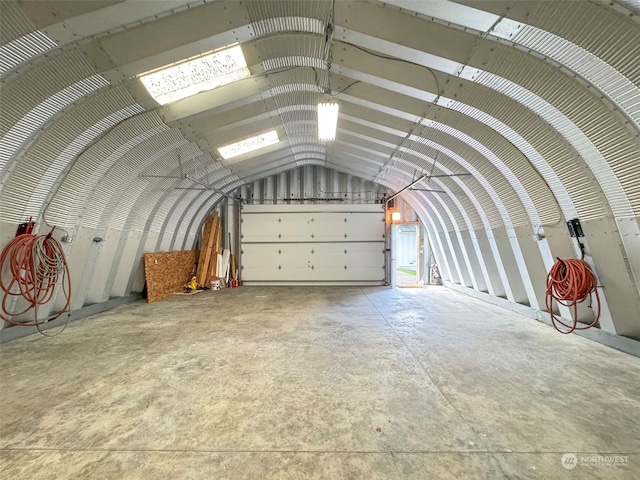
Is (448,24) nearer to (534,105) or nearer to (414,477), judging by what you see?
(534,105)

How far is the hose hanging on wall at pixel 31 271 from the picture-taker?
358cm

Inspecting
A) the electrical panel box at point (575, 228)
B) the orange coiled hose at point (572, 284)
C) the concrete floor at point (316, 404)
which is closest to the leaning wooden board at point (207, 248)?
the concrete floor at point (316, 404)

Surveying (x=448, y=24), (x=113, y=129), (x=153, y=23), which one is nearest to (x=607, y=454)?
(x=448, y=24)

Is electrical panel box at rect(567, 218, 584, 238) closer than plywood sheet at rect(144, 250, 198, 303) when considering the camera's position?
Yes

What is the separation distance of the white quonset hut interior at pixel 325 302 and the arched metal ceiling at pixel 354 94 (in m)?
0.02

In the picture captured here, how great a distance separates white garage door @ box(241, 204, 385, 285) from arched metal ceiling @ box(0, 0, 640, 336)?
397 centimetres

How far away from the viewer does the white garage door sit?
9.29m

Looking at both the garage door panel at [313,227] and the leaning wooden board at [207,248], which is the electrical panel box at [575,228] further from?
the leaning wooden board at [207,248]

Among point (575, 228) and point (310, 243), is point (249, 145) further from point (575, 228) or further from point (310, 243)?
point (575, 228)

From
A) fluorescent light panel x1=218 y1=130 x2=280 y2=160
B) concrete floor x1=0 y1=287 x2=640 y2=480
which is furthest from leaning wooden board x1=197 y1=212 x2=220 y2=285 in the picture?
concrete floor x1=0 y1=287 x2=640 y2=480

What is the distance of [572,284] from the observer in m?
3.73

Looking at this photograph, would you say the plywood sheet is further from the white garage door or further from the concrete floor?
the concrete floor

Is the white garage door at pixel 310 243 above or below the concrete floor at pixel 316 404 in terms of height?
above

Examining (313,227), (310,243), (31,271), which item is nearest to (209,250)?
(310,243)
